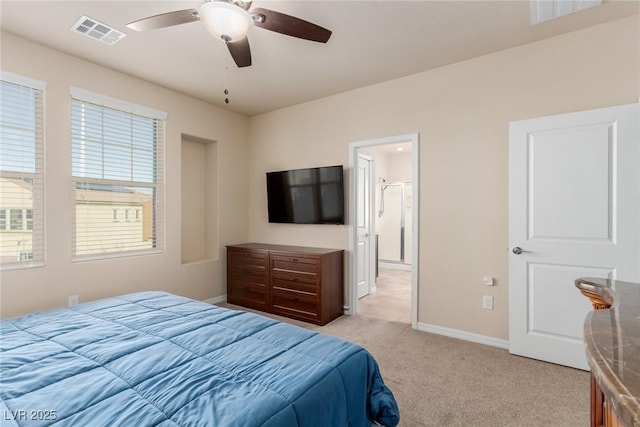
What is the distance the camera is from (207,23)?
1779 millimetres

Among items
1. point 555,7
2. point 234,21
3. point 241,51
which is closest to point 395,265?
point 555,7

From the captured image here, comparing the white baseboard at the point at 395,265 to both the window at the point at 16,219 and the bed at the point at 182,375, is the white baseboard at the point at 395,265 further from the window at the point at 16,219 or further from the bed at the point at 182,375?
the window at the point at 16,219

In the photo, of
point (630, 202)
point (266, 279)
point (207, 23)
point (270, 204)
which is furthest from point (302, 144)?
point (630, 202)

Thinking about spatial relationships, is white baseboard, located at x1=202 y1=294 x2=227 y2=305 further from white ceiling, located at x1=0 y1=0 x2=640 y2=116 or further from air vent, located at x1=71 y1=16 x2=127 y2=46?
air vent, located at x1=71 y1=16 x2=127 y2=46

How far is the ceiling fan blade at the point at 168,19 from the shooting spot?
1.83 m

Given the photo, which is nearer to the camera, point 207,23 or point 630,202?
point 207,23

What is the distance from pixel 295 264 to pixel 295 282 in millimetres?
218

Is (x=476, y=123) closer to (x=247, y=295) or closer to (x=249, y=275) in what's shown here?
(x=249, y=275)

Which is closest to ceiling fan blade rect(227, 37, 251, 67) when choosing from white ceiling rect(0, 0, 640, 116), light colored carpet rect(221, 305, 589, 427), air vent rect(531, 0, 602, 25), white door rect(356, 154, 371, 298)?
white ceiling rect(0, 0, 640, 116)

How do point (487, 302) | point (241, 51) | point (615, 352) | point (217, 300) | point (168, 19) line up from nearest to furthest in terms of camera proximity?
point (615, 352), point (168, 19), point (241, 51), point (487, 302), point (217, 300)

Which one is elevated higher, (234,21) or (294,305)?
(234,21)

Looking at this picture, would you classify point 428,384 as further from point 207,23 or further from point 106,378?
point 207,23

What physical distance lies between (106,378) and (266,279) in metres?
2.66

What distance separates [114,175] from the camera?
11.0ft
